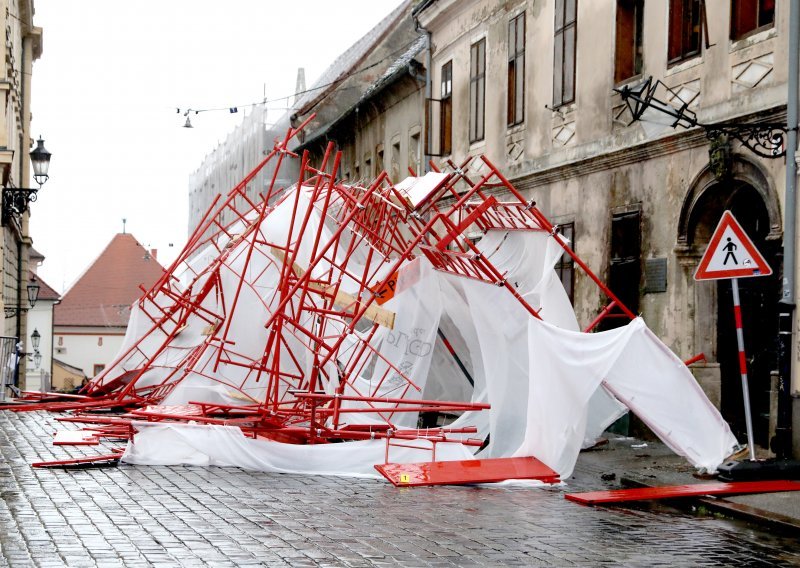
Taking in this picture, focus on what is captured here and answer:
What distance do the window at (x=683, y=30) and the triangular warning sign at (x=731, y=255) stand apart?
4.23 m

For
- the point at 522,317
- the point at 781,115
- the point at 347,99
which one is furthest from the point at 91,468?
the point at 347,99

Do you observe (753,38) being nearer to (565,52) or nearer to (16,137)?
(565,52)

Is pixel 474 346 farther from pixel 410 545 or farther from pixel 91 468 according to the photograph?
pixel 410 545

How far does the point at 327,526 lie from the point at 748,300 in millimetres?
7730

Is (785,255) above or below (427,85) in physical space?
below

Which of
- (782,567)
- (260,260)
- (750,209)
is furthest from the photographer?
(260,260)

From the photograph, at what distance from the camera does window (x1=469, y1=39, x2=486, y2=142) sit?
23.3m

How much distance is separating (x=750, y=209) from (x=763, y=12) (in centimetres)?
241

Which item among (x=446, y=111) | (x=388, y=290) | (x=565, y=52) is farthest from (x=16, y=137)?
(x=388, y=290)

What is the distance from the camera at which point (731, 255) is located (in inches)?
458

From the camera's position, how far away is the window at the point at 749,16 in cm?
1374

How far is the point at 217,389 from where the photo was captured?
59.0ft

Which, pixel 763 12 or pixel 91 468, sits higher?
pixel 763 12

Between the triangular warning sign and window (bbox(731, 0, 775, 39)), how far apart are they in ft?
10.3
